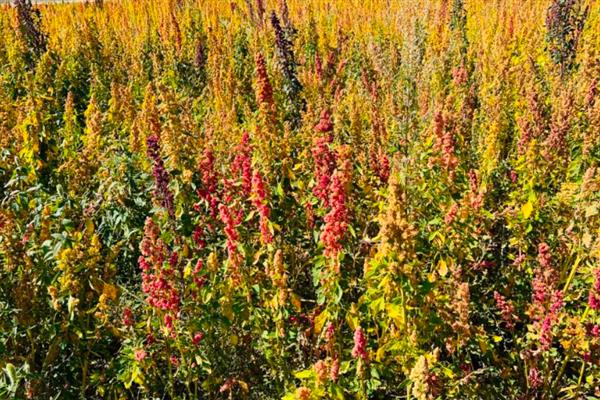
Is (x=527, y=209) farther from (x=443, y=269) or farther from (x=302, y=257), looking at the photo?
(x=302, y=257)

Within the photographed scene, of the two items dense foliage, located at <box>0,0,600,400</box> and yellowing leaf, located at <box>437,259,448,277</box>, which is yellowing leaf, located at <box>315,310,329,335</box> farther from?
yellowing leaf, located at <box>437,259,448,277</box>

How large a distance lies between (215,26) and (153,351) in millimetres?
6487

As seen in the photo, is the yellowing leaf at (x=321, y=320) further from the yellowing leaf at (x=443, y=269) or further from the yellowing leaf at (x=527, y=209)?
the yellowing leaf at (x=527, y=209)

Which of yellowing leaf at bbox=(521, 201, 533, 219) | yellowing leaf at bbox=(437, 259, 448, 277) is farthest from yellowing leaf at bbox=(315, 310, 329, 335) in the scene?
yellowing leaf at bbox=(521, 201, 533, 219)

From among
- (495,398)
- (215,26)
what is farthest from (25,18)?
(495,398)

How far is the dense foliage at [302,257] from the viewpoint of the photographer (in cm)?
211

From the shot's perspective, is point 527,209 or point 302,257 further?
point 302,257

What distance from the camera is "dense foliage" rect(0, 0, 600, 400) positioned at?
83.1 inches

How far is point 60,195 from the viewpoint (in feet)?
8.70

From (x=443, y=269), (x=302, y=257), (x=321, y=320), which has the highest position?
(x=443, y=269)

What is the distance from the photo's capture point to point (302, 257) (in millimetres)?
3115

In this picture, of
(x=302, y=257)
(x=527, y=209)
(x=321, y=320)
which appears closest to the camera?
(x=321, y=320)

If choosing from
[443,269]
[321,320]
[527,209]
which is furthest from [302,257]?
[527,209]

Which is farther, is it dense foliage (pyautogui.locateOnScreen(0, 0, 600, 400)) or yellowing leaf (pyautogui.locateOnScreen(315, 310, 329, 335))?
yellowing leaf (pyautogui.locateOnScreen(315, 310, 329, 335))
